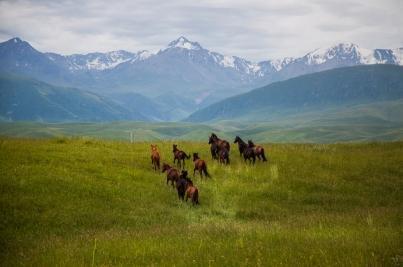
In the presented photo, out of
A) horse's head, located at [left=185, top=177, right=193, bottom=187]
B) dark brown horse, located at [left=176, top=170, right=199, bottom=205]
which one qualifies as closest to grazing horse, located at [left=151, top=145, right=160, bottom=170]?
dark brown horse, located at [left=176, top=170, right=199, bottom=205]

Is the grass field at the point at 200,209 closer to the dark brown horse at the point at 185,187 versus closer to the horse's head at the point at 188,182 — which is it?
the dark brown horse at the point at 185,187

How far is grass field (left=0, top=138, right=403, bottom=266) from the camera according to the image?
1226 centimetres

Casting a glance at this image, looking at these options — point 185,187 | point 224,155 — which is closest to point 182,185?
point 185,187

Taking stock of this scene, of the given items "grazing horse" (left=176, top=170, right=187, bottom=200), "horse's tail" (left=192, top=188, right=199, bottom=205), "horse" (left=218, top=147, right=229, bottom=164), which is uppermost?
"horse" (left=218, top=147, right=229, bottom=164)

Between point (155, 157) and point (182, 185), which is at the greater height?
point (155, 157)

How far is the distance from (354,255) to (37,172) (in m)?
16.3

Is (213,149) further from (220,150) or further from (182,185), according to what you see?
(182,185)

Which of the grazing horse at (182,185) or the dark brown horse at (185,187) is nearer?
the dark brown horse at (185,187)

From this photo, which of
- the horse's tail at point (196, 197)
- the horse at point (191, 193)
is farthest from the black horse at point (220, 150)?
the horse's tail at point (196, 197)

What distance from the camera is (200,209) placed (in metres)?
21.5

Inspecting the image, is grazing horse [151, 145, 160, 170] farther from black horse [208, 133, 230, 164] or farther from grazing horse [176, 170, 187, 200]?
grazing horse [176, 170, 187, 200]

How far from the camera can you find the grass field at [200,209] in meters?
12.3

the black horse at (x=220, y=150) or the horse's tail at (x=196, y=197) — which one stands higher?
the black horse at (x=220, y=150)

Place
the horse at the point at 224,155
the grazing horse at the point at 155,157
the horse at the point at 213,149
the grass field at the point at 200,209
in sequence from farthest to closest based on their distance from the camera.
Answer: the horse at the point at 213,149 < the horse at the point at 224,155 < the grazing horse at the point at 155,157 < the grass field at the point at 200,209
